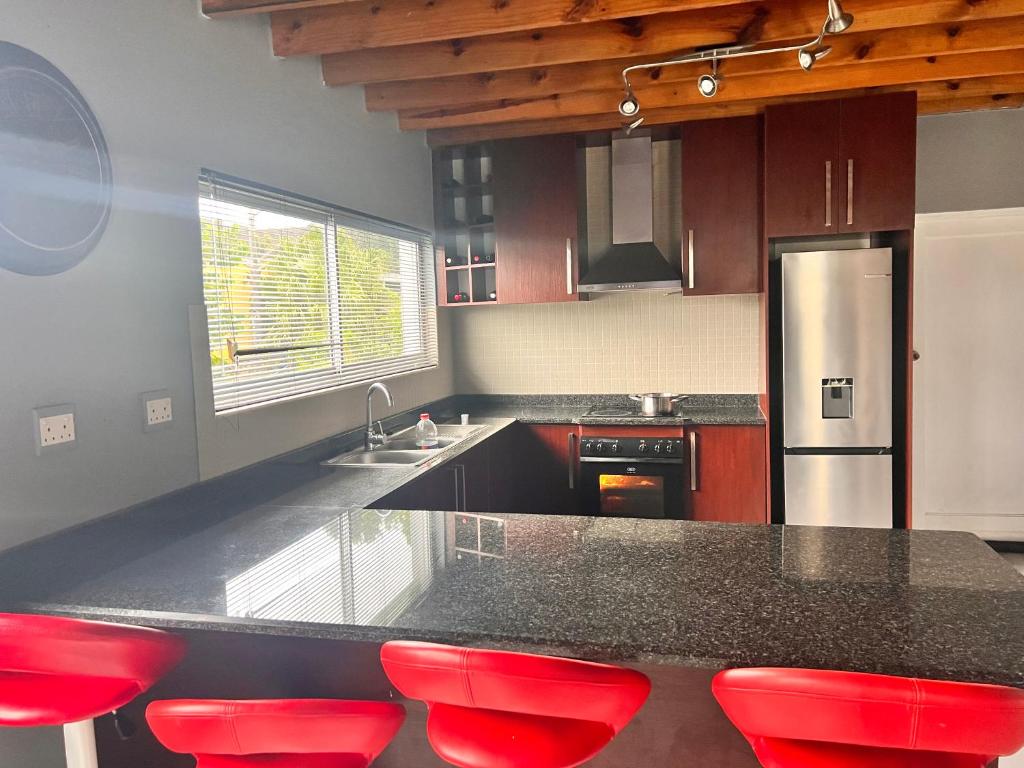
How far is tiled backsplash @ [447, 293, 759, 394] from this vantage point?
4719 millimetres

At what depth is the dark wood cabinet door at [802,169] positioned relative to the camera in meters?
3.94

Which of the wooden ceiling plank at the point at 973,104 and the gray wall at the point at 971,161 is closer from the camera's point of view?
the wooden ceiling plank at the point at 973,104

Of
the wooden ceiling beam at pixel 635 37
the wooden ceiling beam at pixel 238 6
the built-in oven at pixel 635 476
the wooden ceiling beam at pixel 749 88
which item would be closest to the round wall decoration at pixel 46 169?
the wooden ceiling beam at pixel 238 6

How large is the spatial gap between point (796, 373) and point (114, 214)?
3277 millimetres

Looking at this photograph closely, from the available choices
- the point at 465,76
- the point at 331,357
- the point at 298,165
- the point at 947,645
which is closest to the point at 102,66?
the point at 298,165

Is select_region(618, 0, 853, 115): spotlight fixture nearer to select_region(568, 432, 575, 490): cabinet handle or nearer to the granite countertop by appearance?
the granite countertop

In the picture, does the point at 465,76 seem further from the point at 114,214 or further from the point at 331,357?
the point at 114,214

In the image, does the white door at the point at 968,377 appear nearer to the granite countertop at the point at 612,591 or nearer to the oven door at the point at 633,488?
the oven door at the point at 633,488

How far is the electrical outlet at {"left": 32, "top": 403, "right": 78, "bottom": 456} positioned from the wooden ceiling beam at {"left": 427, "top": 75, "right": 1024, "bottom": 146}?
306 cm

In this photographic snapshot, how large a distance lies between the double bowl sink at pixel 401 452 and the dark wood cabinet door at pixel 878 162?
7.68ft

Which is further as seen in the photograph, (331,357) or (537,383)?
(537,383)

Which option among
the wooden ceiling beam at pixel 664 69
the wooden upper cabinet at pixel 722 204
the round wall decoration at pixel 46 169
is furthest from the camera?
the wooden upper cabinet at pixel 722 204

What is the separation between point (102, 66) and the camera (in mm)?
2098

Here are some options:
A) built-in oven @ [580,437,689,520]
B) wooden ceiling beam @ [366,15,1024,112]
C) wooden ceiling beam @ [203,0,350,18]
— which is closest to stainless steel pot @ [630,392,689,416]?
built-in oven @ [580,437,689,520]
